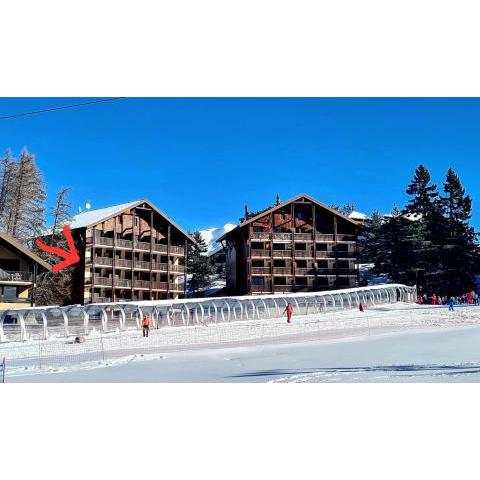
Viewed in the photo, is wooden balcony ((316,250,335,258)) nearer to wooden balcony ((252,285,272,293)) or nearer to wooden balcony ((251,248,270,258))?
wooden balcony ((251,248,270,258))

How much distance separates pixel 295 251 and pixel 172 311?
382 inches

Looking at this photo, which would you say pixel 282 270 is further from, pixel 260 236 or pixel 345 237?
pixel 345 237

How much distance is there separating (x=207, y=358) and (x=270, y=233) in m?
16.7

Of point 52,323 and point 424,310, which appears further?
point 424,310

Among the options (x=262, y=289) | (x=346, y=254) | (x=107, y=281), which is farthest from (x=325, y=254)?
(x=107, y=281)

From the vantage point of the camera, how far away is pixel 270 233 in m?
29.2

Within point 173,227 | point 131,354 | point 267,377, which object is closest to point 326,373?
point 267,377

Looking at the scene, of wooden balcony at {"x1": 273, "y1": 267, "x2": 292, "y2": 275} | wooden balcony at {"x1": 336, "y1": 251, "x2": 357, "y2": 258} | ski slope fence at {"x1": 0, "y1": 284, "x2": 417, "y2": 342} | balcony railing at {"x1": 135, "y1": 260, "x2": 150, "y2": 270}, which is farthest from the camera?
wooden balcony at {"x1": 273, "y1": 267, "x2": 292, "y2": 275}

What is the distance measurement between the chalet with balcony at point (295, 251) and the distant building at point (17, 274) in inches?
393

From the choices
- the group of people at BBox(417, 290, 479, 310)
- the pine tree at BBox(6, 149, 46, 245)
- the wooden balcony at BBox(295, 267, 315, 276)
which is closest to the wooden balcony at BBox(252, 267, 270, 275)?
the wooden balcony at BBox(295, 267, 315, 276)

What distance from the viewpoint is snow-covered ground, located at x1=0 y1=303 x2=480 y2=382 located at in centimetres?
1088

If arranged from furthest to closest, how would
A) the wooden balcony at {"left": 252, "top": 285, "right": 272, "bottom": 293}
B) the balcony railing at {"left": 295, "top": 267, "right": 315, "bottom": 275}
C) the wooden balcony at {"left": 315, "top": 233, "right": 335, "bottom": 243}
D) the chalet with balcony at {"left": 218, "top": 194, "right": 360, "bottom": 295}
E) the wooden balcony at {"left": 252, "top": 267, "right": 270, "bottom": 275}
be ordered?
the wooden balcony at {"left": 252, "top": 285, "right": 272, "bottom": 293}, the wooden balcony at {"left": 252, "top": 267, "right": 270, "bottom": 275}, the balcony railing at {"left": 295, "top": 267, "right": 315, "bottom": 275}, the wooden balcony at {"left": 315, "top": 233, "right": 335, "bottom": 243}, the chalet with balcony at {"left": 218, "top": 194, "right": 360, "bottom": 295}

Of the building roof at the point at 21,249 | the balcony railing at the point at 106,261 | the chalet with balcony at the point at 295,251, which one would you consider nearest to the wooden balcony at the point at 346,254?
the chalet with balcony at the point at 295,251
